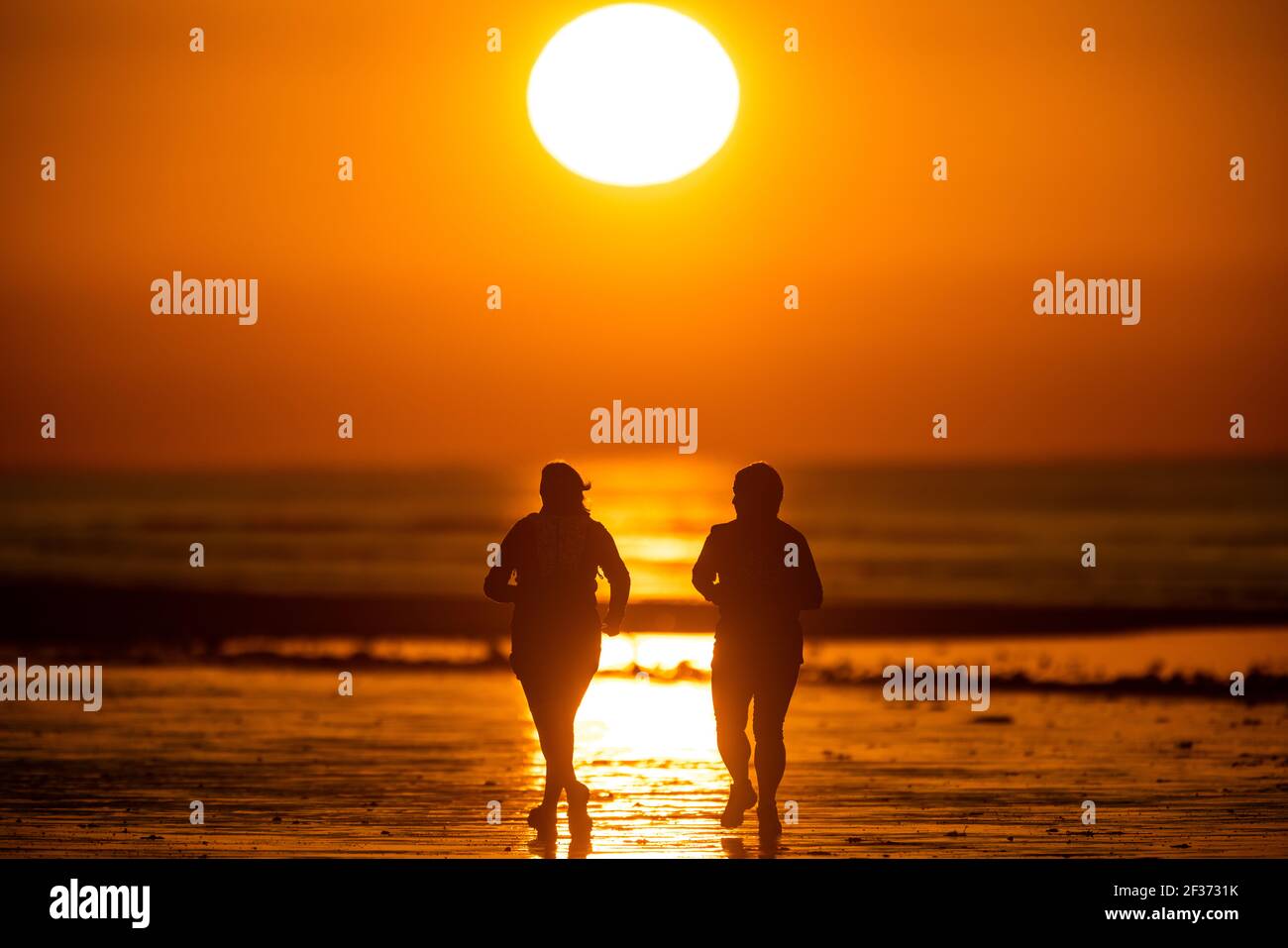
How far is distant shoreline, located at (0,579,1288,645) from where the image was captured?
81.5 ft

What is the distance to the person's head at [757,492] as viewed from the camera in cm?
1039

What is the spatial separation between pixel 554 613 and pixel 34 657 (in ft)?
38.1

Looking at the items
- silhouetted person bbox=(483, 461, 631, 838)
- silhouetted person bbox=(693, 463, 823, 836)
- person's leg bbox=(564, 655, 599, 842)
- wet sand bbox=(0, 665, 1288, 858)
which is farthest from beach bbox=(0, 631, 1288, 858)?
silhouetted person bbox=(483, 461, 631, 838)

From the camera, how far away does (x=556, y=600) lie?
1038cm

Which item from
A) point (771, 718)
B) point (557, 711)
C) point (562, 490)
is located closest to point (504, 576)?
point (562, 490)

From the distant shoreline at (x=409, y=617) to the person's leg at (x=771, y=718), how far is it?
13296 millimetres

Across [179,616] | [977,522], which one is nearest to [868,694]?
[179,616]

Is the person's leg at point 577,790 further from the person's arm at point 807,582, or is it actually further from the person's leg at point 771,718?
the person's arm at point 807,582

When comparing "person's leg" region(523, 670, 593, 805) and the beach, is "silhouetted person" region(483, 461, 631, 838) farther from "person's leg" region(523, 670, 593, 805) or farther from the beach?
the beach

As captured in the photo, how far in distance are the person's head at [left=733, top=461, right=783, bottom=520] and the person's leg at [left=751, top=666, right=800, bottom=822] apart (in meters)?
0.87

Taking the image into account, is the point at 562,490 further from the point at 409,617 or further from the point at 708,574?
the point at 409,617

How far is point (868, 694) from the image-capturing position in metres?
17.2

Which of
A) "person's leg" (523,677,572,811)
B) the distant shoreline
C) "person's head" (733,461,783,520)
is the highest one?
"person's head" (733,461,783,520)
